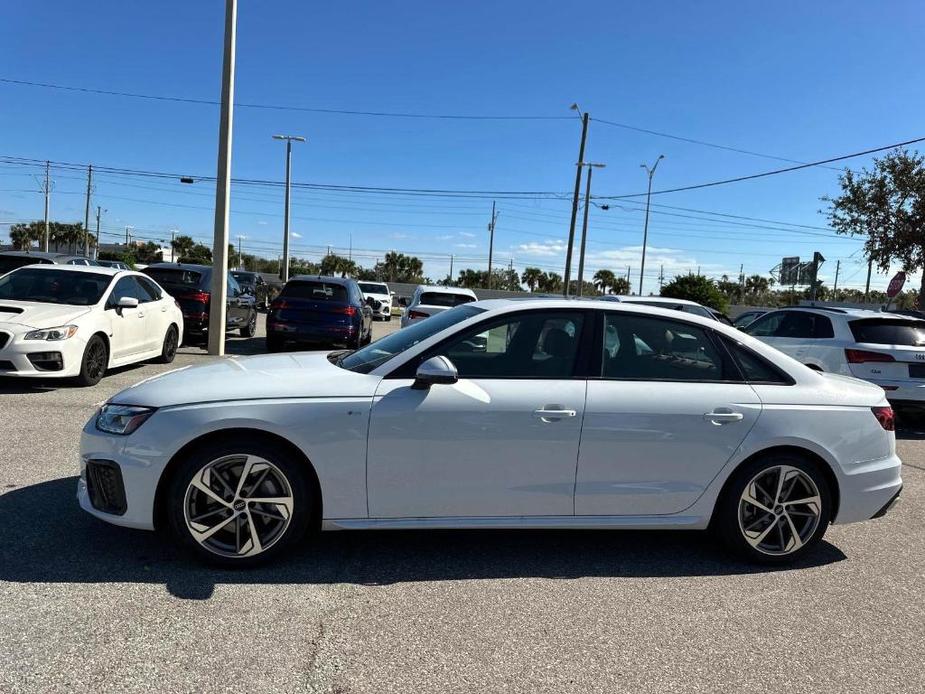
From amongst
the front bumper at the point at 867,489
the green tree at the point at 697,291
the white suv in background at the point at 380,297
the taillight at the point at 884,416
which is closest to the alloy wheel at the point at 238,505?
the front bumper at the point at 867,489

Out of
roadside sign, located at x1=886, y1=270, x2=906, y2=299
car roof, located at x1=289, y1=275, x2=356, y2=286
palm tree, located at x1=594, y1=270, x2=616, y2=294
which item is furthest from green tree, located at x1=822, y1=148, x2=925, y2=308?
palm tree, located at x1=594, y1=270, x2=616, y2=294

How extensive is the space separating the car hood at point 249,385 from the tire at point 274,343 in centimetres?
915

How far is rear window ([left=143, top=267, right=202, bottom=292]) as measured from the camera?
13805 millimetres

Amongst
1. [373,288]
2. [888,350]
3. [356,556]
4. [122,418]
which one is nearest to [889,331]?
[888,350]

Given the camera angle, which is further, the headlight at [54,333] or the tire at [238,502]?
the headlight at [54,333]

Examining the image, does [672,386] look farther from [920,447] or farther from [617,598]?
[920,447]

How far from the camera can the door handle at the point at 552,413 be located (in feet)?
12.3

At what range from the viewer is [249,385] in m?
3.72

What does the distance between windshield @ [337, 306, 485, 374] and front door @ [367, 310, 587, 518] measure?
0.77 feet

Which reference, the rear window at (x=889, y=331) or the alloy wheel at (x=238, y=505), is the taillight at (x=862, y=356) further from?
the alloy wheel at (x=238, y=505)

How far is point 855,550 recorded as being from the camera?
446cm

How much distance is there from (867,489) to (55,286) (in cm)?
931

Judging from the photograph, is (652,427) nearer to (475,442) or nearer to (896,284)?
(475,442)

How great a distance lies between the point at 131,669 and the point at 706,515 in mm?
2995
